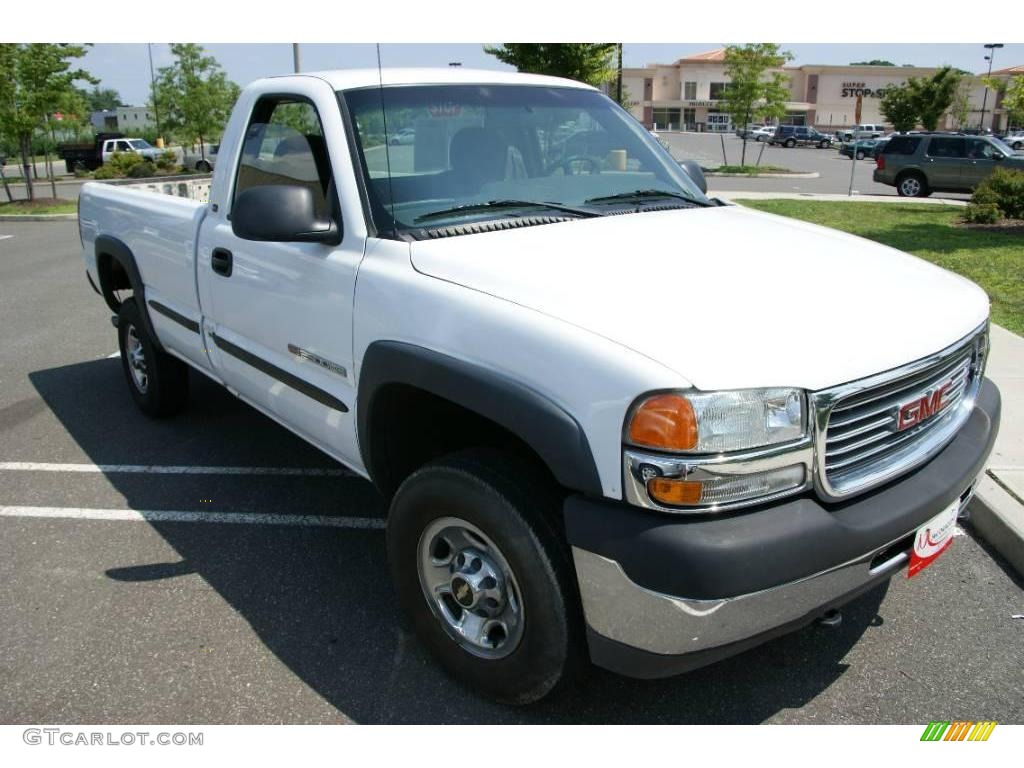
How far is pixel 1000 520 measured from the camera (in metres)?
3.68

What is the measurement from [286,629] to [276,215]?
1537 mm

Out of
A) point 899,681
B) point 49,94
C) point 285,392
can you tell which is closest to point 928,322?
point 899,681

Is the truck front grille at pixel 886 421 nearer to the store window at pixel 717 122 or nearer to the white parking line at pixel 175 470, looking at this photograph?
the white parking line at pixel 175 470

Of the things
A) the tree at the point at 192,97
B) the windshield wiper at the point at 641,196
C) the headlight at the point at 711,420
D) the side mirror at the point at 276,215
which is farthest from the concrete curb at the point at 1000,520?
the tree at the point at 192,97

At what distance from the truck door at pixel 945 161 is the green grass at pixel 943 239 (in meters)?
4.68

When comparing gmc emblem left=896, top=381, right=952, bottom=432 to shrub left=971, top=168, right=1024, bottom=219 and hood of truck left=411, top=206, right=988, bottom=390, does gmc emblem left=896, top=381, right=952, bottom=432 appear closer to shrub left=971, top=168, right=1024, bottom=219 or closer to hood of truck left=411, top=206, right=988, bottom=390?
hood of truck left=411, top=206, right=988, bottom=390

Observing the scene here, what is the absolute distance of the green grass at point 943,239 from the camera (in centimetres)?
819

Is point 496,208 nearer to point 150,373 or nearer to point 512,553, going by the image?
point 512,553

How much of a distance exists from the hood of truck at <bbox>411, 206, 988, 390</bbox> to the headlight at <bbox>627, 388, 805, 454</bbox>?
0.14 feet

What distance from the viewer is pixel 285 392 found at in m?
3.49

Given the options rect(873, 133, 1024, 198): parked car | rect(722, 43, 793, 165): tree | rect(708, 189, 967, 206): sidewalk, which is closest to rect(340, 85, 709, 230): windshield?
rect(708, 189, 967, 206): sidewalk

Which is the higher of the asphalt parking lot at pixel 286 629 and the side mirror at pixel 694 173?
the side mirror at pixel 694 173

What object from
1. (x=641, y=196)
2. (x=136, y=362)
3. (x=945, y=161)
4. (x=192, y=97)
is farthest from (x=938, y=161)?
(x=192, y=97)

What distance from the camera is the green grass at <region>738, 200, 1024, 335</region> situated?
819cm
